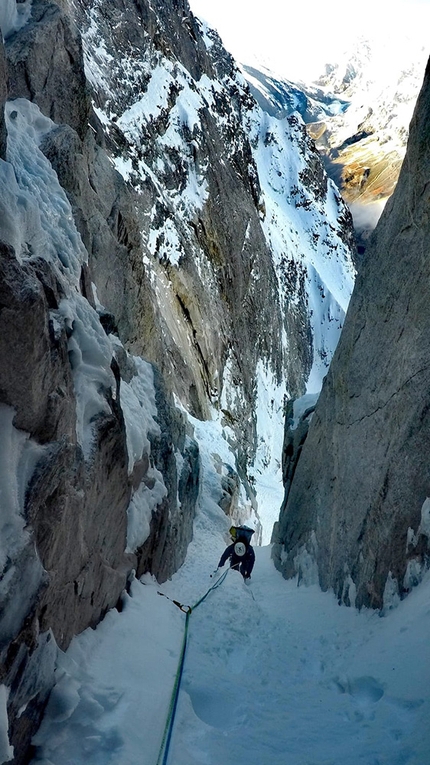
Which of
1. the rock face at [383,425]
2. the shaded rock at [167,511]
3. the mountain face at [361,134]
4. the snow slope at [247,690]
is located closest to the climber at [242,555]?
the rock face at [383,425]

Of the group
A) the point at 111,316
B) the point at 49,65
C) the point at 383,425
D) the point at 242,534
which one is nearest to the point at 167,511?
the point at 242,534

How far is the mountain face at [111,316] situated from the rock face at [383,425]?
2.96 metres

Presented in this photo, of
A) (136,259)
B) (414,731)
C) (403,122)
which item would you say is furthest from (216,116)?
(403,122)

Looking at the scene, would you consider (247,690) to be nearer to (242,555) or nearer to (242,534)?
(242,555)

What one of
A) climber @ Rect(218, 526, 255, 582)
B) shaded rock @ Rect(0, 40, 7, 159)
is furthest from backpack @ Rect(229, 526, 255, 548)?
shaded rock @ Rect(0, 40, 7, 159)

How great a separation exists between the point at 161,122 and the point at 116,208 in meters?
23.7

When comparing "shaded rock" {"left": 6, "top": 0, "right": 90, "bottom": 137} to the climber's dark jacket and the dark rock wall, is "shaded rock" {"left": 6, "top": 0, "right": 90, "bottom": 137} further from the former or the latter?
the climber's dark jacket

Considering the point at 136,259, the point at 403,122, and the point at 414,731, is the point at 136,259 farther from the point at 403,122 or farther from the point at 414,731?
the point at 403,122

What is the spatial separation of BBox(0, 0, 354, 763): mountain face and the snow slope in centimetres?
36

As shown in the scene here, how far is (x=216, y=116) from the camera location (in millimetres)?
45906

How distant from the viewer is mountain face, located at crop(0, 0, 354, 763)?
4266 mm

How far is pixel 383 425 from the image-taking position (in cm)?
786

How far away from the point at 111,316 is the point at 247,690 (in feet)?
17.4

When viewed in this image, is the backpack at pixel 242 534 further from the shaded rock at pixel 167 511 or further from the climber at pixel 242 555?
the shaded rock at pixel 167 511
